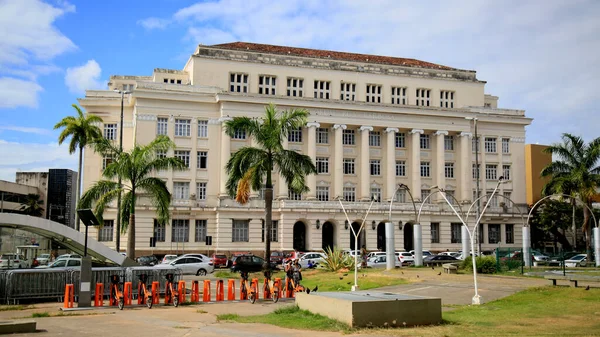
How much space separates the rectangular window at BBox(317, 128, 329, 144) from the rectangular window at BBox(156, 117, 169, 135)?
15253 mm

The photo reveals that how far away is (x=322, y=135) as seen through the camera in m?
63.0

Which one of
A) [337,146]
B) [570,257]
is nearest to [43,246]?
[337,146]

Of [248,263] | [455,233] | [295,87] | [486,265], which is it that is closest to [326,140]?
[295,87]

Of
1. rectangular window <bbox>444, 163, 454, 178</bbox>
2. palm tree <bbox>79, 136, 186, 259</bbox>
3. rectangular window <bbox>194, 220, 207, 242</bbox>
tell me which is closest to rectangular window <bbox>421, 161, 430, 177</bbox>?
rectangular window <bbox>444, 163, 454, 178</bbox>

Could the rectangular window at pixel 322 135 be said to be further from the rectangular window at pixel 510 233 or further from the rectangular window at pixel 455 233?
the rectangular window at pixel 510 233

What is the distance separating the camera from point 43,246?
45.1 meters

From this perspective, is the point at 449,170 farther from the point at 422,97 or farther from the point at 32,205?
the point at 32,205

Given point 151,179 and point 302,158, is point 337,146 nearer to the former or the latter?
point 302,158

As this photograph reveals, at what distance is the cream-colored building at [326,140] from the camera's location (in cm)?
5800

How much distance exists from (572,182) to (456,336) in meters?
40.8

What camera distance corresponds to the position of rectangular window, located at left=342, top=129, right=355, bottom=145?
63.6 meters

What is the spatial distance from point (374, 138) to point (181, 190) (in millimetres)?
20862

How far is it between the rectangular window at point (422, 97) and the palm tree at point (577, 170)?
16638mm

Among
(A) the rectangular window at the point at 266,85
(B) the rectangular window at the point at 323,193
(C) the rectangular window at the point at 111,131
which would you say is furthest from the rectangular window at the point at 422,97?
(C) the rectangular window at the point at 111,131
